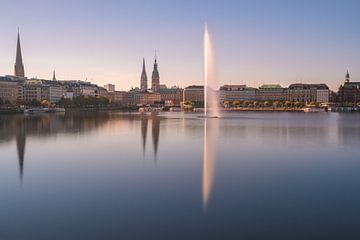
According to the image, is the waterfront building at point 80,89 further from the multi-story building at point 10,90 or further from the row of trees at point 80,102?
the multi-story building at point 10,90

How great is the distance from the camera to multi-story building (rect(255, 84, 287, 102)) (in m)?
124

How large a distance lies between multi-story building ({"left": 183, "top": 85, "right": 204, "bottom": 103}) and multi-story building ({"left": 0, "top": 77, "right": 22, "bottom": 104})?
56.6 meters

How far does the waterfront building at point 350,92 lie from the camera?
373ft

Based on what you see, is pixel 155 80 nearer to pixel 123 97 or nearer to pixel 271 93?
pixel 123 97

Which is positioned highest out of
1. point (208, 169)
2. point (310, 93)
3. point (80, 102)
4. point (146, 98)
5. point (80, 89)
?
point (80, 89)

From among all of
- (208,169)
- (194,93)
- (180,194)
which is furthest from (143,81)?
(180,194)

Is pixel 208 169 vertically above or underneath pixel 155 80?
underneath

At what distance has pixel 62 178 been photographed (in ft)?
35.9

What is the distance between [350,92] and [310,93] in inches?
427

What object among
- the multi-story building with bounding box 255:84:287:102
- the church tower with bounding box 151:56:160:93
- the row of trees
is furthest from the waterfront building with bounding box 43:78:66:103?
the multi-story building with bounding box 255:84:287:102

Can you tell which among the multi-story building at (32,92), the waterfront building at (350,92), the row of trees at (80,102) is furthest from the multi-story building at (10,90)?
the waterfront building at (350,92)

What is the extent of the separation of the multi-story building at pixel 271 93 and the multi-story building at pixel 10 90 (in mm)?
71964

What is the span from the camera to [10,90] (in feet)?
293

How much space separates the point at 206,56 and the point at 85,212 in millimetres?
34790
